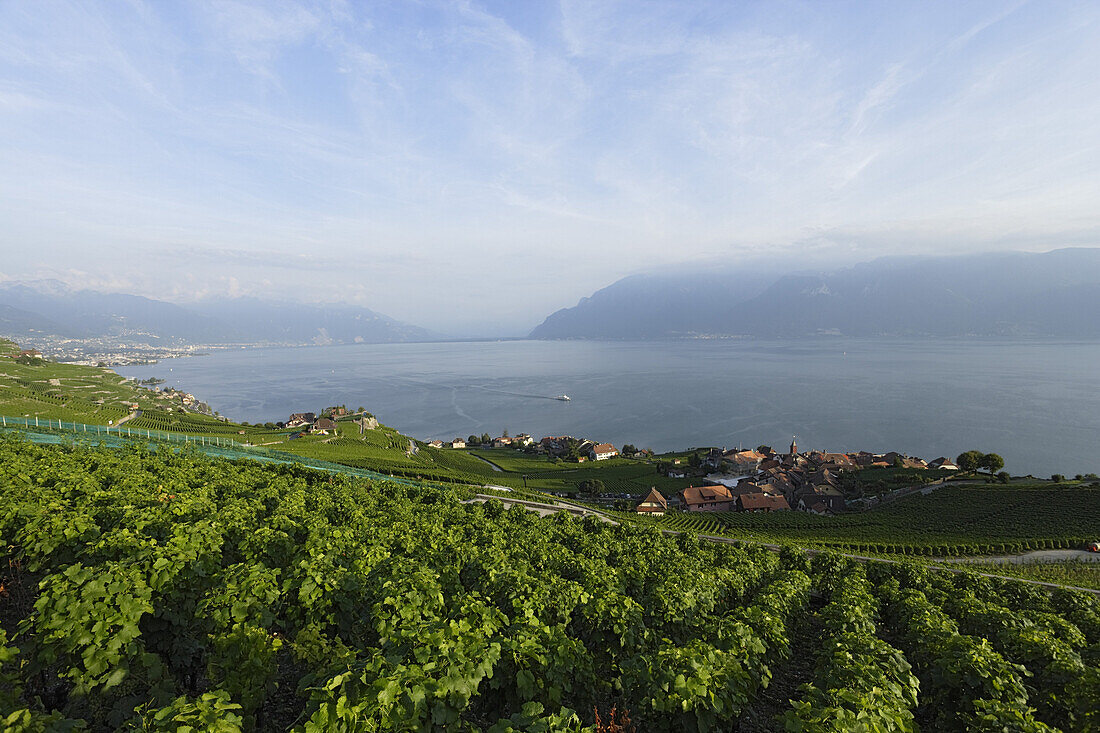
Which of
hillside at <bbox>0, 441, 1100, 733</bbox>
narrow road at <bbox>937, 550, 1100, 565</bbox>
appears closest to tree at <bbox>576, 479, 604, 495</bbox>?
narrow road at <bbox>937, 550, 1100, 565</bbox>

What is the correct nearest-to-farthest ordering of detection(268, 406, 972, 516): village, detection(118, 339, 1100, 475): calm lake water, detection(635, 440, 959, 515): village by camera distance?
detection(635, 440, 959, 515): village → detection(268, 406, 972, 516): village → detection(118, 339, 1100, 475): calm lake water

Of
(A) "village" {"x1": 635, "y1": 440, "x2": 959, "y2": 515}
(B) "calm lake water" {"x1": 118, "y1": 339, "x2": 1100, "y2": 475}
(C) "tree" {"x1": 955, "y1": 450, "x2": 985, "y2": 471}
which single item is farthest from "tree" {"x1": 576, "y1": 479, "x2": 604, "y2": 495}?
(C) "tree" {"x1": 955, "y1": 450, "x2": 985, "y2": 471}


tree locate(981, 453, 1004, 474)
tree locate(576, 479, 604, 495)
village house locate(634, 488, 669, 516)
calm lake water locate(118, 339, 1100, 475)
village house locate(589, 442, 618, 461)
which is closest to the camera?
village house locate(634, 488, 669, 516)

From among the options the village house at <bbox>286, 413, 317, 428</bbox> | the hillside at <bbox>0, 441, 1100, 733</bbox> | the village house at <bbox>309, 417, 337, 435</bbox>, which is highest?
the hillside at <bbox>0, 441, 1100, 733</bbox>

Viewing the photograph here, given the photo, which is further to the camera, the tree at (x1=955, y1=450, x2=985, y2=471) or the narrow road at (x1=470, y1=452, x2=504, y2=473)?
the narrow road at (x1=470, y1=452, x2=504, y2=473)

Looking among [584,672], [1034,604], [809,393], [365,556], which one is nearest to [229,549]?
[365,556]

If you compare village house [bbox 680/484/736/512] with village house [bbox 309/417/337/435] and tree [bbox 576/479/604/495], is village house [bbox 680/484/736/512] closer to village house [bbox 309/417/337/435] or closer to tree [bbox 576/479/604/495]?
tree [bbox 576/479/604/495]

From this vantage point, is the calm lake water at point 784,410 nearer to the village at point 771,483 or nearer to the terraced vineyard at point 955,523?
the village at point 771,483

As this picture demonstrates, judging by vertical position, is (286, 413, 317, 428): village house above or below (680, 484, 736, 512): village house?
above
